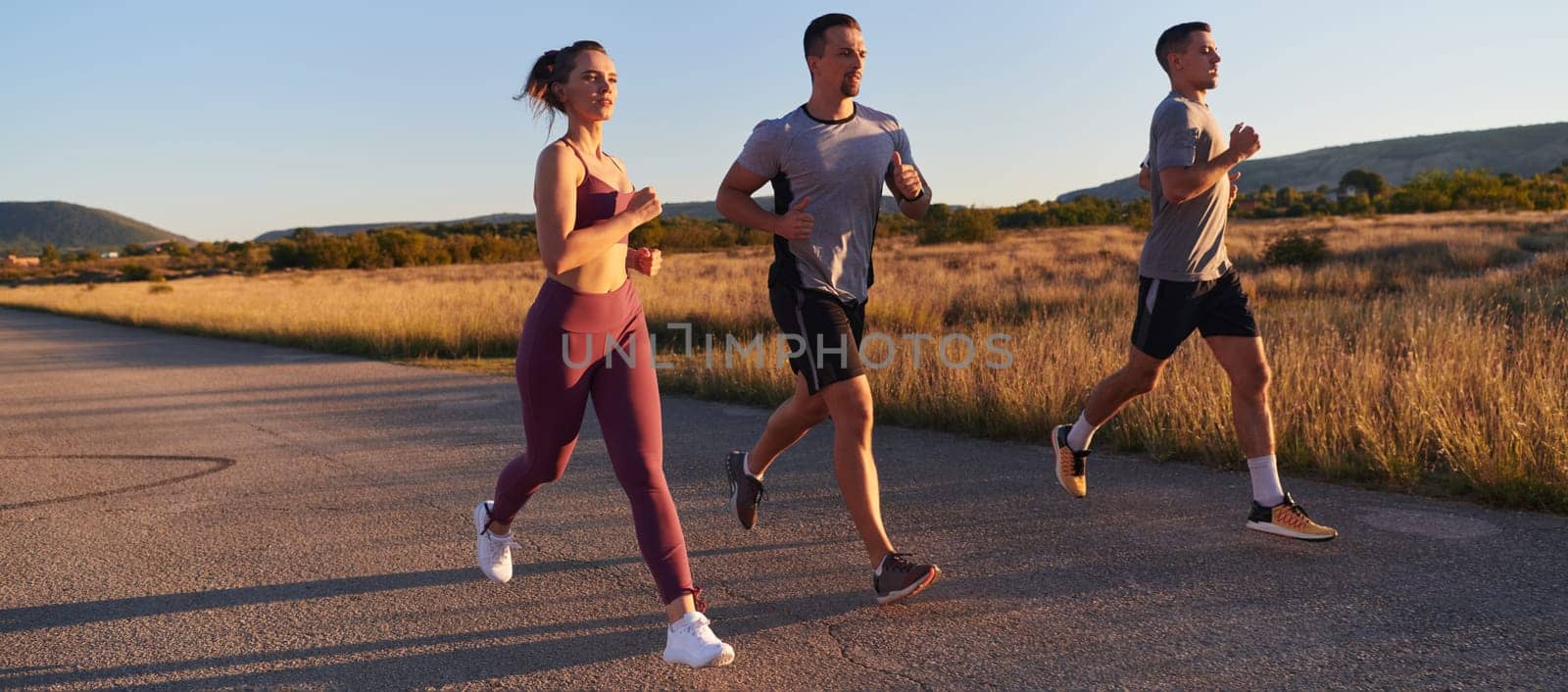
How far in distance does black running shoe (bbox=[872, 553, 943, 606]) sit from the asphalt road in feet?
0.27

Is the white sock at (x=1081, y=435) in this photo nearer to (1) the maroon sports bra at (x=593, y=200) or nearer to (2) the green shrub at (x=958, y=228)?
(1) the maroon sports bra at (x=593, y=200)

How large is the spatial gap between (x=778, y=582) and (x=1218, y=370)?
15.4 feet

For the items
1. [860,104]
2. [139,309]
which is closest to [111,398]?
[860,104]

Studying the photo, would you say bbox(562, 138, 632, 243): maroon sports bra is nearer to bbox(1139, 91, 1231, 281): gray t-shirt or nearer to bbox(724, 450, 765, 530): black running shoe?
bbox(724, 450, 765, 530): black running shoe

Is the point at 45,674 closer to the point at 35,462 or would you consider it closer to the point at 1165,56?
the point at 1165,56

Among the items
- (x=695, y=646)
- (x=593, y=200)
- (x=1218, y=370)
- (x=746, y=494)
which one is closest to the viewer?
(x=695, y=646)

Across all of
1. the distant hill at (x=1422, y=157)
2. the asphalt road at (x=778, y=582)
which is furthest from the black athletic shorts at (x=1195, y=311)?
the distant hill at (x=1422, y=157)

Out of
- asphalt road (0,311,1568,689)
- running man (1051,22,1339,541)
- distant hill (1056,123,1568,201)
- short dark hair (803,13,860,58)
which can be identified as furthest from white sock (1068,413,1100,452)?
distant hill (1056,123,1568,201)

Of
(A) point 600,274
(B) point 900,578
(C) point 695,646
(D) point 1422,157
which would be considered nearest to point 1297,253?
(B) point 900,578

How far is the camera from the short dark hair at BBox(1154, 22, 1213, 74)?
471 cm

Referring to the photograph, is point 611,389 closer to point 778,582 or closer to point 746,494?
point 778,582

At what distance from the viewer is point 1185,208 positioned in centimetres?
476

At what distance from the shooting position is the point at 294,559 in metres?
4.86

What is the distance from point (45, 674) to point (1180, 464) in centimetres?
518
